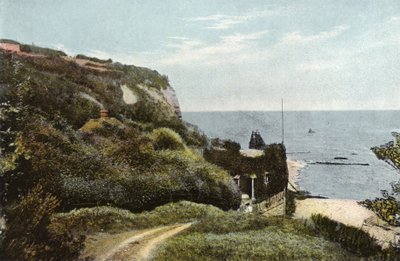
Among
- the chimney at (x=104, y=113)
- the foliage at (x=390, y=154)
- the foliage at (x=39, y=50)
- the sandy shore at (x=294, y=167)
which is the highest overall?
the foliage at (x=39, y=50)

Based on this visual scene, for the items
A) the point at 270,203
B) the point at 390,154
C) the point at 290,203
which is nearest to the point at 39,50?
the point at 270,203

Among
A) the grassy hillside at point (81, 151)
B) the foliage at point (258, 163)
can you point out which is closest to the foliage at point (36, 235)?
the grassy hillside at point (81, 151)

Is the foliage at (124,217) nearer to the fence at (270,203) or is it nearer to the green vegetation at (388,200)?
the fence at (270,203)

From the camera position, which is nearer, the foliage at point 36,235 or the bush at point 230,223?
the foliage at point 36,235

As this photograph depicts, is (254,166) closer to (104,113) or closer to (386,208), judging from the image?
(386,208)

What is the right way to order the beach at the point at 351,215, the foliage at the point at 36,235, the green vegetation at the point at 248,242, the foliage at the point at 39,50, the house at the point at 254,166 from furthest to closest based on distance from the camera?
the foliage at the point at 39,50, the house at the point at 254,166, the beach at the point at 351,215, the green vegetation at the point at 248,242, the foliage at the point at 36,235

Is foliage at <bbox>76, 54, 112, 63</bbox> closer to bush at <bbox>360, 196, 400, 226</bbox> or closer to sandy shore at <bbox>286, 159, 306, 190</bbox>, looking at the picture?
sandy shore at <bbox>286, 159, 306, 190</bbox>

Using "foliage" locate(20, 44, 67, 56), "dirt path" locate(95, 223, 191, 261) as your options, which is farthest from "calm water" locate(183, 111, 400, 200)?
"foliage" locate(20, 44, 67, 56)

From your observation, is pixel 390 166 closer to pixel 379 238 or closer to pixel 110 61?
pixel 379 238
